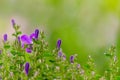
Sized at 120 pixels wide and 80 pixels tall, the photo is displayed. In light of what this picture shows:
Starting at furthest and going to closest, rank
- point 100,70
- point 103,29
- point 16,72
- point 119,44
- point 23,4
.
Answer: point 23,4, point 103,29, point 119,44, point 100,70, point 16,72

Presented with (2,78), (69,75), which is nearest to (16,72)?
(2,78)

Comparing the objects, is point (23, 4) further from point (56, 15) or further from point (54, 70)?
point (54, 70)

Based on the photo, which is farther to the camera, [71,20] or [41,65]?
[71,20]

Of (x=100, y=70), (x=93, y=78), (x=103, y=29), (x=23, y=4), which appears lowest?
(x=93, y=78)

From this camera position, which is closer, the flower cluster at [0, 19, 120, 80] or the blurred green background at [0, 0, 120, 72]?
the flower cluster at [0, 19, 120, 80]

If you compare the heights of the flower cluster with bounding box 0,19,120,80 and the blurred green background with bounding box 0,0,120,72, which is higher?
the blurred green background with bounding box 0,0,120,72

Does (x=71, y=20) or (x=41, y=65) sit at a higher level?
(x=71, y=20)

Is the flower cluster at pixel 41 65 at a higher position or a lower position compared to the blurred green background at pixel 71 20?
lower

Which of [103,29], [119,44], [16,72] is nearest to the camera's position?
[16,72]
